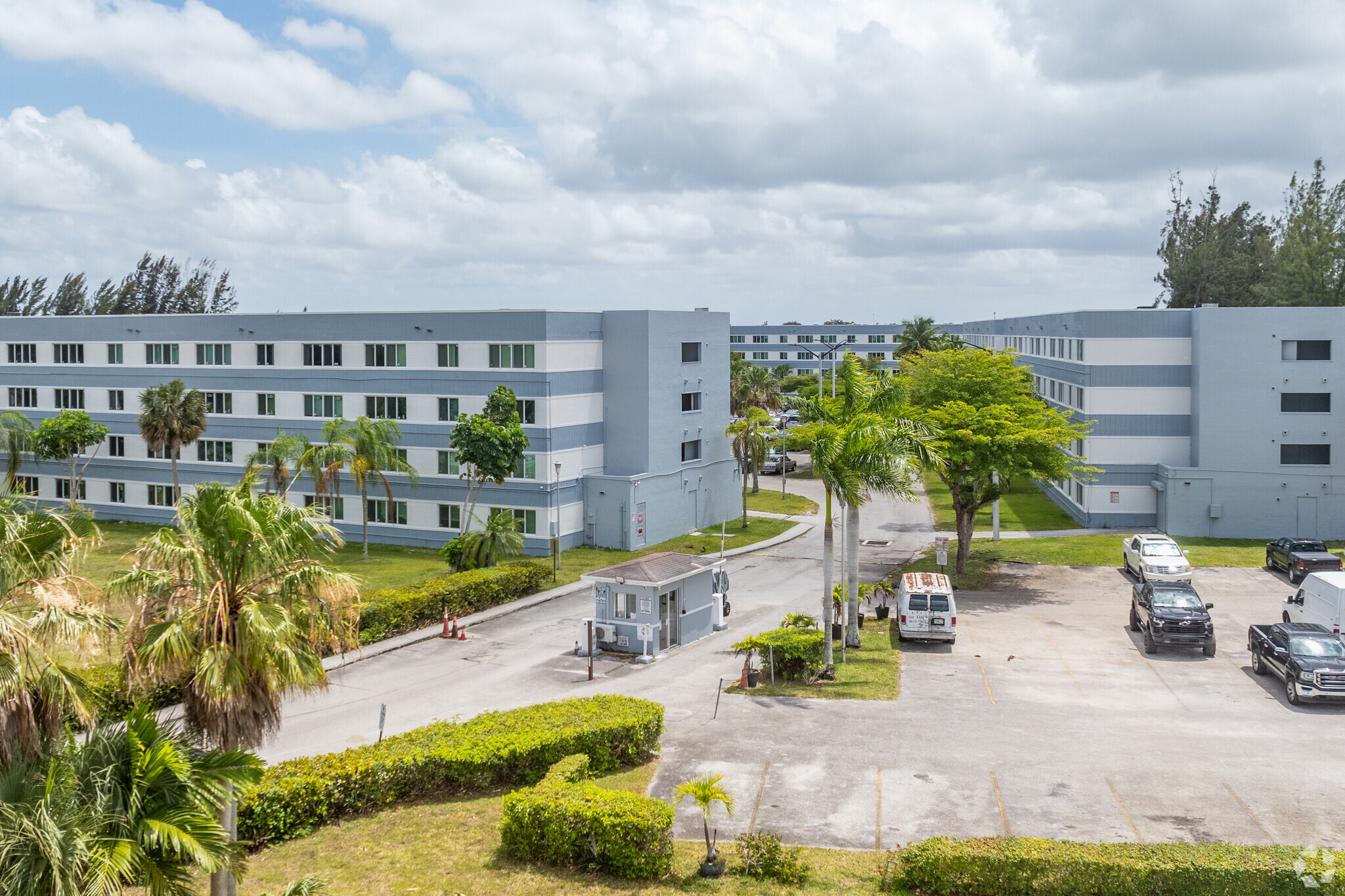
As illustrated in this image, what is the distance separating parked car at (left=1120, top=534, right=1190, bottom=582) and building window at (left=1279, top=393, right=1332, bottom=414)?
14.0 m

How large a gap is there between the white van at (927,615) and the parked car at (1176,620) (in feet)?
18.5

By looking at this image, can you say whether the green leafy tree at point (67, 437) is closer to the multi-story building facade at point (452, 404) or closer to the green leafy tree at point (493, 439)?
the multi-story building facade at point (452, 404)

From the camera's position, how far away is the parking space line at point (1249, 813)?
17772 millimetres

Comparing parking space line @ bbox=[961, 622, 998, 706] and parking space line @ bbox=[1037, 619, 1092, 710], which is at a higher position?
→ parking space line @ bbox=[1037, 619, 1092, 710]

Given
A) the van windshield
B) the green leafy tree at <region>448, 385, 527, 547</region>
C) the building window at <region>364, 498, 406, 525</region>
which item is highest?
the green leafy tree at <region>448, 385, 527, 547</region>

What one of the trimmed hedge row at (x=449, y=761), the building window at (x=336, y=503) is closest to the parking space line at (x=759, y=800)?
the trimmed hedge row at (x=449, y=761)

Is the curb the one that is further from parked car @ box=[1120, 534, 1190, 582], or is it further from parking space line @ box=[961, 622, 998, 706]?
parked car @ box=[1120, 534, 1190, 582]

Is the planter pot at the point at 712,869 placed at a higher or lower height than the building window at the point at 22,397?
lower

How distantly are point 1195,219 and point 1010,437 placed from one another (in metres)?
85.3

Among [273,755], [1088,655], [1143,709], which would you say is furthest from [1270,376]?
[273,755]

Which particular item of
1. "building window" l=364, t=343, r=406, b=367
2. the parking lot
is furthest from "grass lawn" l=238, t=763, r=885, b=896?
"building window" l=364, t=343, r=406, b=367

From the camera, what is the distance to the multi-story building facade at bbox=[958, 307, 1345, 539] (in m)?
50.2

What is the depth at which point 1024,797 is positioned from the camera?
19.7 m

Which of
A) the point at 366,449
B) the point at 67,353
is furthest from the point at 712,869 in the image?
the point at 67,353
